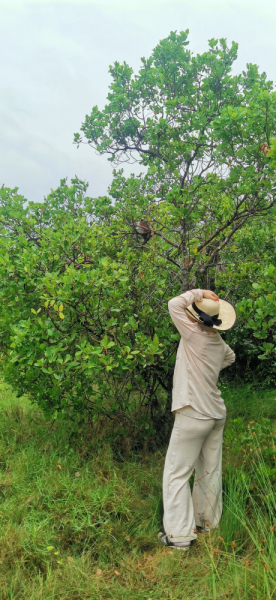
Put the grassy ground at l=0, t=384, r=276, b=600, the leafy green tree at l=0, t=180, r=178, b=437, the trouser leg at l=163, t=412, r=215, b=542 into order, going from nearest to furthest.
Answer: the grassy ground at l=0, t=384, r=276, b=600, the trouser leg at l=163, t=412, r=215, b=542, the leafy green tree at l=0, t=180, r=178, b=437

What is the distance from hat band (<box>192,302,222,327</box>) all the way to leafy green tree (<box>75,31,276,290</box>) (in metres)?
1.08

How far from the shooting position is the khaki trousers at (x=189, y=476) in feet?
9.35

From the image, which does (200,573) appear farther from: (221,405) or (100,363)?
(100,363)

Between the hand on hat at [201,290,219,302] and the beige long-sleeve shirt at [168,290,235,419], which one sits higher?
the hand on hat at [201,290,219,302]

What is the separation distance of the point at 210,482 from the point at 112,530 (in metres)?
0.86

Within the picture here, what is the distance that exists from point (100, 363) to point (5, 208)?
2.89 m

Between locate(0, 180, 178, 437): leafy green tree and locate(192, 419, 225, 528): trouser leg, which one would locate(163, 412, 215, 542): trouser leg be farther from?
locate(0, 180, 178, 437): leafy green tree

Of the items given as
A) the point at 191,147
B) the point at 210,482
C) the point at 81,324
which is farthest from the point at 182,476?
the point at 191,147

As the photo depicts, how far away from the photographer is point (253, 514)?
2922 millimetres

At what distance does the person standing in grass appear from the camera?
2861mm

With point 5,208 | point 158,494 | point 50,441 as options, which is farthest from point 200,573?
point 5,208

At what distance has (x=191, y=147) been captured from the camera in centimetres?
488

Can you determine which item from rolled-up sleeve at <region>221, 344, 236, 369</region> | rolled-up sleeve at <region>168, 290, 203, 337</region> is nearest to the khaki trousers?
rolled-up sleeve at <region>221, 344, 236, 369</region>

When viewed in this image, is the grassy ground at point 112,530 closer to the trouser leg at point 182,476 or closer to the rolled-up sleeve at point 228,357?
the trouser leg at point 182,476
